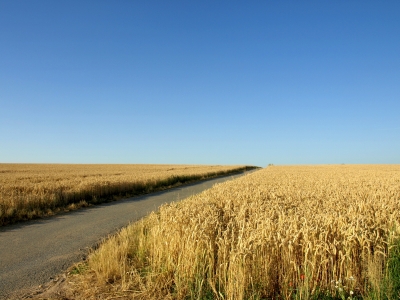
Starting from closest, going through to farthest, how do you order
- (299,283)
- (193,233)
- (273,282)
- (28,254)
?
1. (299,283)
2. (273,282)
3. (193,233)
4. (28,254)

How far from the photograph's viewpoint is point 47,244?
8352 millimetres

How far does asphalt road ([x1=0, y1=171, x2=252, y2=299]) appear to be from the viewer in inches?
232

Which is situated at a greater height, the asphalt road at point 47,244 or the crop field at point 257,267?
the crop field at point 257,267

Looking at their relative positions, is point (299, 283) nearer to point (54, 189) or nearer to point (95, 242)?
point (95, 242)

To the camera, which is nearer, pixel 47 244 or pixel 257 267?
pixel 257 267

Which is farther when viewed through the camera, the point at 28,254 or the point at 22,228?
the point at 22,228

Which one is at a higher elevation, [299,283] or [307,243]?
[307,243]

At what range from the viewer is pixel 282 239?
4289mm

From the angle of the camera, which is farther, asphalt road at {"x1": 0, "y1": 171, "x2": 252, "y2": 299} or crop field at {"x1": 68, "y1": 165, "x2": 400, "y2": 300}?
asphalt road at {"x1": 0, "y1": 171, "x2": 252, "y2": 299}

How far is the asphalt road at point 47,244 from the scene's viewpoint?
232 inches

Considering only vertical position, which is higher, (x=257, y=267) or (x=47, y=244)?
(x=257, y=267)

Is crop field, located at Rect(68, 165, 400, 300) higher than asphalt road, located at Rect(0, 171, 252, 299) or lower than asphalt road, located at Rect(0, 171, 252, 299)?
higher

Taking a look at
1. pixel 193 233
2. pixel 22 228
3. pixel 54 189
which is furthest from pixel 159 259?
pixel 54 189

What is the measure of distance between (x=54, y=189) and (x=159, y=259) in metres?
14.2
